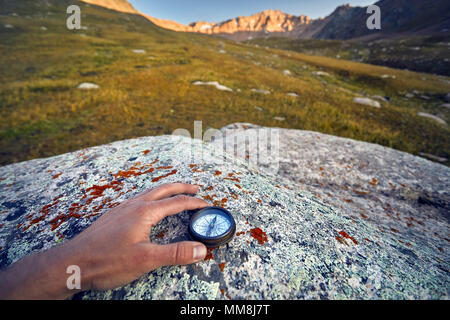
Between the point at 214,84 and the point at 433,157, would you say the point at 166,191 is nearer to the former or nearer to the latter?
the point at 433,157

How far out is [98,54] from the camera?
106 ft

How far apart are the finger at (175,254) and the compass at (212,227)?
0.19m

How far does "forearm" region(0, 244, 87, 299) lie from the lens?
1739 millimetres

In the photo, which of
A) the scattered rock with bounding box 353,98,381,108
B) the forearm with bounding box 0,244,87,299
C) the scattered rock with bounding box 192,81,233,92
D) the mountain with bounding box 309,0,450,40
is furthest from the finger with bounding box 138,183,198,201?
the mountain with bounding box 309,0,450,40

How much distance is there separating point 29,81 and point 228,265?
90.4 ft

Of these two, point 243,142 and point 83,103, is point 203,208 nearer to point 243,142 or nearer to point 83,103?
point 243,142

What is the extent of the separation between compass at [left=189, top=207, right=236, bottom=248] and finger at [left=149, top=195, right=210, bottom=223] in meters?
0.12

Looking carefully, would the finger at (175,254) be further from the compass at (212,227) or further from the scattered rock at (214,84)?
the scattered rock at (214,84)

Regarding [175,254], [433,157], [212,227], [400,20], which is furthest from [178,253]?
[400,20]

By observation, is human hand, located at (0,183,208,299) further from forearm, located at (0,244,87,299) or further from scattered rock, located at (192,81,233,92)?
scattered rock, located at (192,81,233,92)

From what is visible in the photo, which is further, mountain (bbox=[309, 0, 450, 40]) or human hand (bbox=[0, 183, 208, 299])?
mountain (bbox=[309, 0, 450, 40])

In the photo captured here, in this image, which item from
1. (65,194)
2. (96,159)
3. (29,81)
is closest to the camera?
(65,194)

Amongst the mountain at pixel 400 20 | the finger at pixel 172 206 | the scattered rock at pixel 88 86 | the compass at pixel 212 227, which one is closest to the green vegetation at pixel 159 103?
the scattered rock at pixel 88 86

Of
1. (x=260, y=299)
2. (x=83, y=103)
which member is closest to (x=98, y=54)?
(x=83, y=103)
